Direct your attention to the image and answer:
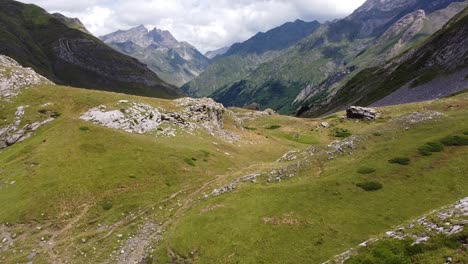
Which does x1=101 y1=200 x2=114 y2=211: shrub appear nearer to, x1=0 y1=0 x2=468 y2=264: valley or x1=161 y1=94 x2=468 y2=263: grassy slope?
x1=0 y1=0 x2=468 y2=264: valley

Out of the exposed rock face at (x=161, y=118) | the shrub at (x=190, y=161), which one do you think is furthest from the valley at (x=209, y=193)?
the shrub at (x=190, y=161)

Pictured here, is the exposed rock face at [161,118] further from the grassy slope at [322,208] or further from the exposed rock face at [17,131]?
the grassy slope at [322,208]

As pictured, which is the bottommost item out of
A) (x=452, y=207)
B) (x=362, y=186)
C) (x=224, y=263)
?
(x=224, y=263)

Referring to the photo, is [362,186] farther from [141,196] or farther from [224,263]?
[141,196]

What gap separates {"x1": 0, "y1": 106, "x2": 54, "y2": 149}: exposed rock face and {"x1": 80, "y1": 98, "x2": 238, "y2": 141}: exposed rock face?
8.60 metres

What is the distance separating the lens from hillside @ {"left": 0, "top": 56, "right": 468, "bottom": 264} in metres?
31.2

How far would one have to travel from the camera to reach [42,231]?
4072 centimetres

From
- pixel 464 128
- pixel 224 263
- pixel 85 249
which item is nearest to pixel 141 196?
pixel 85 249

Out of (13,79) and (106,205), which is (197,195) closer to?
(106,205)

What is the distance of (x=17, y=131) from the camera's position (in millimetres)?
67938

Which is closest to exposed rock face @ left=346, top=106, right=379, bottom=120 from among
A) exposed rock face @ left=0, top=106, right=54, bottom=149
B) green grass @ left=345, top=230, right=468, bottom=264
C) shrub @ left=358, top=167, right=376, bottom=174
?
shrub @ left=358, top=167, right=376, bottom=174

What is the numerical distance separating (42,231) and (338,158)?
3795cm

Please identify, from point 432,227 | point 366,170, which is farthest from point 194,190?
point 432,227

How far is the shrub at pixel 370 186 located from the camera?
117 ft
